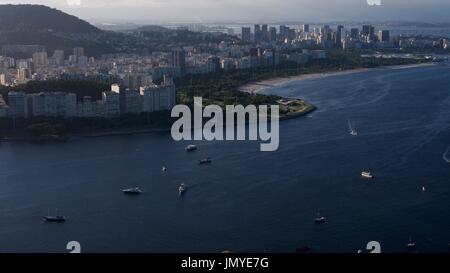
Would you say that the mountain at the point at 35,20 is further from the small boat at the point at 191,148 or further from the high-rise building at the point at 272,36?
the small boat at the point at 191,148

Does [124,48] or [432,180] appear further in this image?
[124,48]

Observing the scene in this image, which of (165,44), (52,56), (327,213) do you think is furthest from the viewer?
(165,44)

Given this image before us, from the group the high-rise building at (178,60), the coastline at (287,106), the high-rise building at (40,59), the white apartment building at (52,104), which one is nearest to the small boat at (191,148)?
the coastline at (287,106)

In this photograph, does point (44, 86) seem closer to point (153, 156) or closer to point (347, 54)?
point (153, 156)

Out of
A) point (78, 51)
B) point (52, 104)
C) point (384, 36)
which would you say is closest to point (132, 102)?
point (52, 104)

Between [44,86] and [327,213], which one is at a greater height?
[44,86]

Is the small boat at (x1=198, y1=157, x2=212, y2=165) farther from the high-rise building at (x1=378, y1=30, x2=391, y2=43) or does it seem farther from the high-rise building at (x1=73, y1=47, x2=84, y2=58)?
the high-rise building at (x1=378, y1=30, x2=391, y2=43)

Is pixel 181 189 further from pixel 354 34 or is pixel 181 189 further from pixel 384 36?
pixel 354 34
